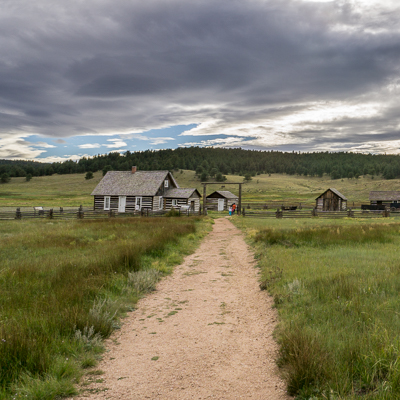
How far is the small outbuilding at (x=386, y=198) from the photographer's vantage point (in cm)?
5184

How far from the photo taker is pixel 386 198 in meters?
52.4

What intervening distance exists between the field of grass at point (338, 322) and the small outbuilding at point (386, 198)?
49.1 metres

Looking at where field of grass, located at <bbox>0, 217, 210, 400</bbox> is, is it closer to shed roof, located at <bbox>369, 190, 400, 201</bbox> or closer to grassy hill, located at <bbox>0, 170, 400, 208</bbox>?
shed roof, located at <bbox>369, 190, 400, 201</bbox>

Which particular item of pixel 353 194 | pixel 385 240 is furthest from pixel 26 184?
pixel 385 240

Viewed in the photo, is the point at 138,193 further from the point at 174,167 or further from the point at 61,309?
the point at 174,167

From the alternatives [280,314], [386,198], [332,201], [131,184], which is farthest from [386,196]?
[280,314]

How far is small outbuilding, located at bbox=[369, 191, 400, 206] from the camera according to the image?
51838mm

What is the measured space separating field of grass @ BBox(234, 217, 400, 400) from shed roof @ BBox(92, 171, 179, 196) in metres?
33.5

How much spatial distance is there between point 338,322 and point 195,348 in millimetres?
2460

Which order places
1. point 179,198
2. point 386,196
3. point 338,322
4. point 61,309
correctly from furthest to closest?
point 386,196 < point 179,198 < point 61,309 < point 338,322

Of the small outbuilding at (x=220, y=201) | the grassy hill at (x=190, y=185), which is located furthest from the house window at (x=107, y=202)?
the grassy hill at (x=190, y=185)

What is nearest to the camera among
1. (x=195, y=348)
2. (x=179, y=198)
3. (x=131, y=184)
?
(x=195, y=348)

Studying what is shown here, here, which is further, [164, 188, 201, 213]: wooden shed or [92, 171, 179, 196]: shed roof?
[164, 188, 201, 213]: wooden shed

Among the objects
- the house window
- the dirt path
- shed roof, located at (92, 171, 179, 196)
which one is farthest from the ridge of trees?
the dirt path
